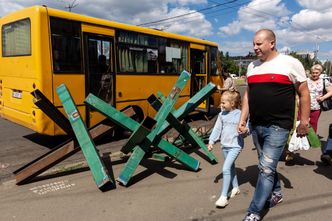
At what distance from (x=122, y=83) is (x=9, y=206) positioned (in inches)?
168

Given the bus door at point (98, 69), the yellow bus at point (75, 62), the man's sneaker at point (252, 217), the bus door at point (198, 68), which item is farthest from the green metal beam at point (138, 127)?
the bus door at point (198, 68)

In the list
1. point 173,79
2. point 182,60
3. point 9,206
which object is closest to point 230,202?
point 9,206

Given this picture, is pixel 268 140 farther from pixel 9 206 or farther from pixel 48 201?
pixel 9 206

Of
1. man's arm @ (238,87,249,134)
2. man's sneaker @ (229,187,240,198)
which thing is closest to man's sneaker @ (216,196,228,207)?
man's sneaker @ (229,187,240,198)

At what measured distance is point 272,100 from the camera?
308 cm

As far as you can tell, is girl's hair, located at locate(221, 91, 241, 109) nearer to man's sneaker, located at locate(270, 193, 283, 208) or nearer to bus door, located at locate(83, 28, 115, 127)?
man's sneaker, located at locate(270, 193, 283, 208)

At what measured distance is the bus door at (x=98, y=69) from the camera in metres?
6.66

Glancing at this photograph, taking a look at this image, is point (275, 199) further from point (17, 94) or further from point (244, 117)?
point (17, 94)

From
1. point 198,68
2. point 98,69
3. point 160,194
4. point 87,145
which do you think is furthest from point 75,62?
point 198,68

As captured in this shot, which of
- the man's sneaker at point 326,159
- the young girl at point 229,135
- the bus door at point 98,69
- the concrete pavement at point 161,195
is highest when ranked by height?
the bus door at point 98,69

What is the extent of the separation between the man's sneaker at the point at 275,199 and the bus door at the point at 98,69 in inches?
171

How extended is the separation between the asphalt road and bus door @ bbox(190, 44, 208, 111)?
16.7 feet

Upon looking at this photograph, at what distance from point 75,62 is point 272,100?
4.63 meters

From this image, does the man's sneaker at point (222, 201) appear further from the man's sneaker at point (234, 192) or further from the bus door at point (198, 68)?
the bus door at point (198, 68)
